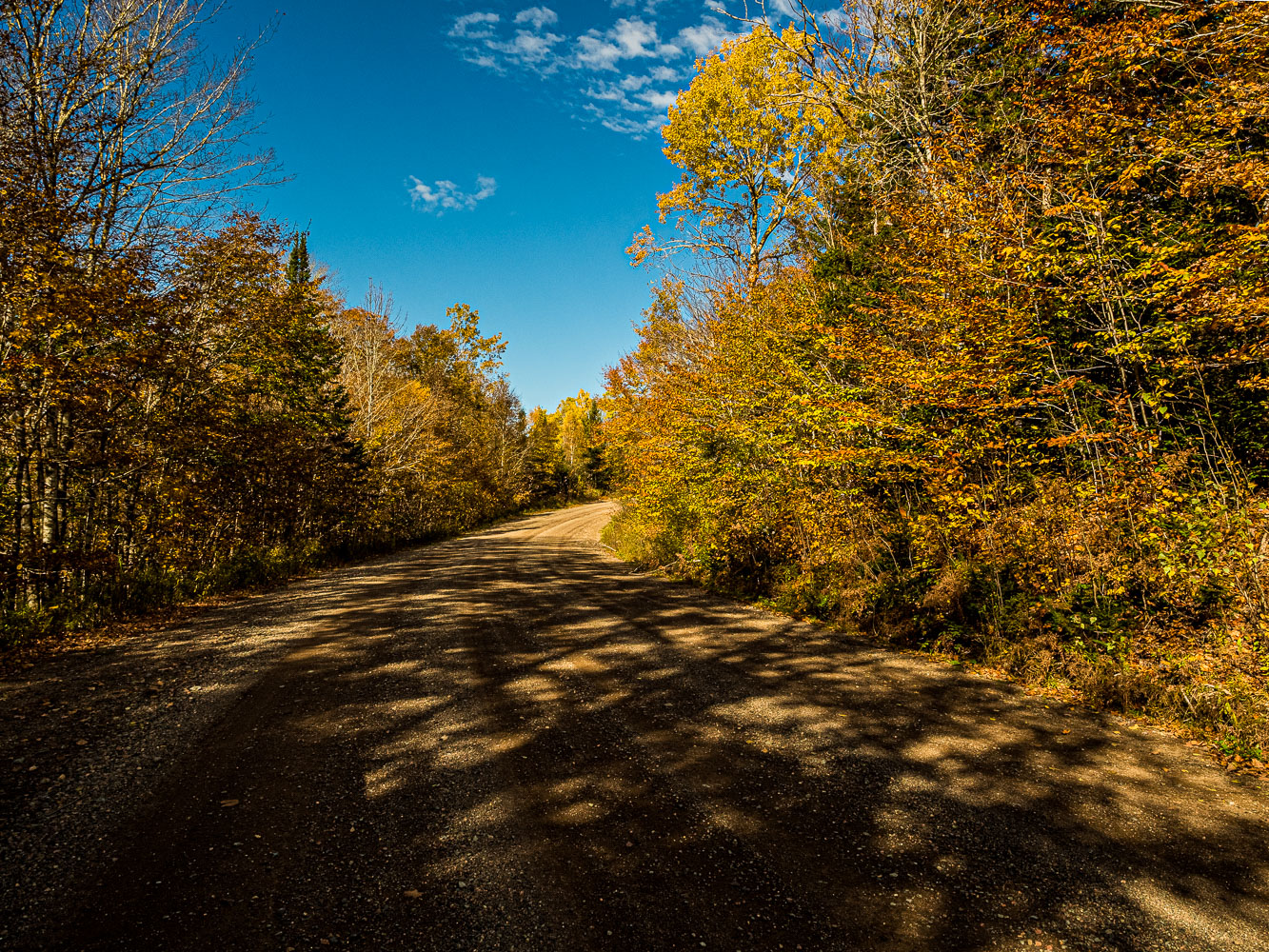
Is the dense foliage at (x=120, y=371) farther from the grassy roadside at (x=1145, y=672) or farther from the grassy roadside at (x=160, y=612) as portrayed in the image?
the grassy roadside at (x=1145, y=672)

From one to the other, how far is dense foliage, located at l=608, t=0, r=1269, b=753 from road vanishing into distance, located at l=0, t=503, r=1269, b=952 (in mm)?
1254

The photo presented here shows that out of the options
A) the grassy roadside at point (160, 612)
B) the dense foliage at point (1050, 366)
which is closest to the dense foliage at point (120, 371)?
the grassy roadside at point (160, 612)

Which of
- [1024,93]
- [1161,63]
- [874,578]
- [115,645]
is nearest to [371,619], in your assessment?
[115,645]

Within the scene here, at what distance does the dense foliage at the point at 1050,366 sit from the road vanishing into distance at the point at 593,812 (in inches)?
49.4

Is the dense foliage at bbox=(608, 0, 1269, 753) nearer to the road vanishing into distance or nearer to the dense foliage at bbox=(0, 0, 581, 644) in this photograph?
the road vanishing into distance

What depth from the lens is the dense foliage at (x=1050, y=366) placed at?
17.0 feet

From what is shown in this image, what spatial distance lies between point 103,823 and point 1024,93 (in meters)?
12.3

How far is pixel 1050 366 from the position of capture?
6707 mm

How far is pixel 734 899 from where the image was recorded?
109 inches

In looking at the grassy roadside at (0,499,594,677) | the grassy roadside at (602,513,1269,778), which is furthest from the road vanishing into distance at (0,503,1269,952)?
the grassy roadside at (0,499,594,677)

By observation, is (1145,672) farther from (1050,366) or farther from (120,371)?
(120,371)

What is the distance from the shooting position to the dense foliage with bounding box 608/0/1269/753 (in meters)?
Result: 5.17

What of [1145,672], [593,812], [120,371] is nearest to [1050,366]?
[1145,672]

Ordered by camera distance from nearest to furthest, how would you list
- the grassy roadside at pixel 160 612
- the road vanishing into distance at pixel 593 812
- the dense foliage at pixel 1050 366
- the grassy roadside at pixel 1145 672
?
the road vanishing into distance at pixel 593 812, the grassy roadside at pixel 1145 672, the dense foliage at pixel 1050 366, the grassy roadside at pixel 160 612
